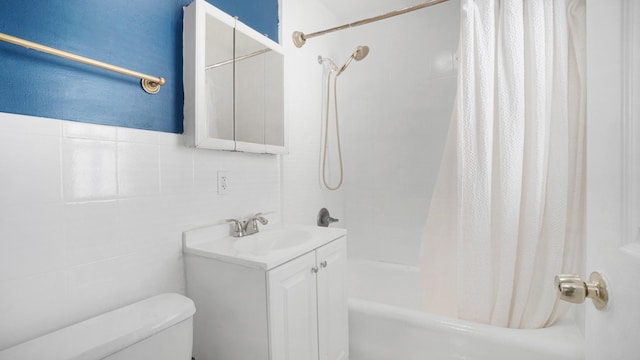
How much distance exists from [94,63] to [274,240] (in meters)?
0.98

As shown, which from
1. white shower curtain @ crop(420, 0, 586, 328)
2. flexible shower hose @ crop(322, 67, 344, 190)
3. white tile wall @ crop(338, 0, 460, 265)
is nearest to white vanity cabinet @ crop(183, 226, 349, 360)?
white shower curtain @ crop(420, 0, 586, 328)

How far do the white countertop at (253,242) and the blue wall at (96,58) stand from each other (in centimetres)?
46

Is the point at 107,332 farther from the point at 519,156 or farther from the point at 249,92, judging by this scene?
the point at 519,156

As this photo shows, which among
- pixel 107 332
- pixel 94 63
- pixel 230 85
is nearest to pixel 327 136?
pixel 230 85

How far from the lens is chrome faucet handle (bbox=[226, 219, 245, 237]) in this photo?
54.5 inches

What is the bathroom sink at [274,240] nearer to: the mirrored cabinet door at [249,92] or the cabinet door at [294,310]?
the cabinet door at [294,310]

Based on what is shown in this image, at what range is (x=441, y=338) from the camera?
138 centimetres

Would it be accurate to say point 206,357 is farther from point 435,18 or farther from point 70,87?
point 435,18

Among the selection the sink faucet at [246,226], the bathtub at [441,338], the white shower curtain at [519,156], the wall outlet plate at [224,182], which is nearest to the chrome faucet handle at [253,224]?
the sink faucet at [246,226]

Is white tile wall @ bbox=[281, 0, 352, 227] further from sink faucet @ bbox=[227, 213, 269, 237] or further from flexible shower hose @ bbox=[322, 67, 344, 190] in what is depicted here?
sink faucet @ bbox=[227, 213, 269, 237]

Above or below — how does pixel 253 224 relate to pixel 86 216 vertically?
below

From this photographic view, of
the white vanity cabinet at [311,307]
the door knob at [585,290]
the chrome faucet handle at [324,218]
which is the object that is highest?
the door knob at [585,290]

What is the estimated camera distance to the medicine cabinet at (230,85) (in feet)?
3.95

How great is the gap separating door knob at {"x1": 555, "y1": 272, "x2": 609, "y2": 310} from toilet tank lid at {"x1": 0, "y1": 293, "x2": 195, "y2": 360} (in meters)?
0.97
